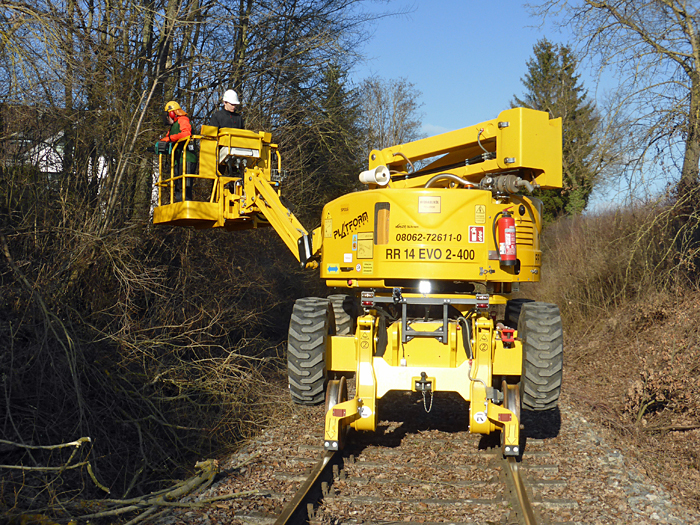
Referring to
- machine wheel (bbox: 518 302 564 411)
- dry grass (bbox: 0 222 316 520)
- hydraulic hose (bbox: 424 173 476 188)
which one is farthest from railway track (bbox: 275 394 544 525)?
hydraulic hose (bbox: 424 173 476 188)

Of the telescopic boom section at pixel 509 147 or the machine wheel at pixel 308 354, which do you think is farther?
the machine wheel at pixel 308 354

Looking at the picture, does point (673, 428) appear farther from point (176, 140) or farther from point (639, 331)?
point (176, 140)

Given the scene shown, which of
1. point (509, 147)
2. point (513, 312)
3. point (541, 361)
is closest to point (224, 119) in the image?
point (509, 147)

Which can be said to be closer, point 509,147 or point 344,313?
point 509,147

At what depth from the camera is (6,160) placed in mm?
7676

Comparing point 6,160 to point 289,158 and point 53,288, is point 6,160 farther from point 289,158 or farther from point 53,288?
point 289,158

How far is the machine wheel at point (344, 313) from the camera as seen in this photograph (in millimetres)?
8805

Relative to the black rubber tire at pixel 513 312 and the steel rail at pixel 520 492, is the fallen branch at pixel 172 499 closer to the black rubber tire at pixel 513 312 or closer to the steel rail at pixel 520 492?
the steel rail at pixel 520 492

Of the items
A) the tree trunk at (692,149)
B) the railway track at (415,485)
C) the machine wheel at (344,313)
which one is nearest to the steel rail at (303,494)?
the railway track at (415,485)

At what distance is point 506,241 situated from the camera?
254 inches

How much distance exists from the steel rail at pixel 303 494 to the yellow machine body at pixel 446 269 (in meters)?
0.22

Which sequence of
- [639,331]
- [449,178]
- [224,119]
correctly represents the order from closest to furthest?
1. [449,178]
2. [224,119]
3. [639,331]

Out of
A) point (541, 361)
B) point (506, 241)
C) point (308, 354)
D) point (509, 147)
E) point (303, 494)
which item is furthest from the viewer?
point (308, 354)

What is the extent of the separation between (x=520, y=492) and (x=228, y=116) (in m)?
5.85
